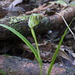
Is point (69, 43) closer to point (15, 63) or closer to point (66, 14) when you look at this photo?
point (66, 14)

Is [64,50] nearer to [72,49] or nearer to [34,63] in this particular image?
[72,49]

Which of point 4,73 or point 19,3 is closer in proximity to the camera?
point 4,73

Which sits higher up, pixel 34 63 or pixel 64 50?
pixel 34 63

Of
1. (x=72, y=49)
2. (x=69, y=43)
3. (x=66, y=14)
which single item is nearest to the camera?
(x=72, y=49)

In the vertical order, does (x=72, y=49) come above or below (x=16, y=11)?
below

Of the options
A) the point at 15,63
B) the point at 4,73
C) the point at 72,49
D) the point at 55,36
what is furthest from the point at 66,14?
the point at 4,73

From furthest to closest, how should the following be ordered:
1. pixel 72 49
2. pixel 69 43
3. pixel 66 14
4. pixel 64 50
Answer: pixel 66 14 → pixel 69 43 → pixel 72 49 → pixel 64 50

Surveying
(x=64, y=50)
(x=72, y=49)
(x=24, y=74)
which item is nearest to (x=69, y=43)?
(x=72, y=49)

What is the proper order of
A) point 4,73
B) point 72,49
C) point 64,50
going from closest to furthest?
point 4,73, point 64,50, point 72,49

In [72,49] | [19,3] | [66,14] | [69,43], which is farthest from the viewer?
[19,3]
